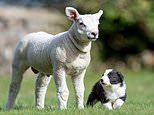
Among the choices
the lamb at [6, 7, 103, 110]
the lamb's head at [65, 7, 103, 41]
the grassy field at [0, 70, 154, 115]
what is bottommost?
the grassy field at [0, 70, 154, 115]

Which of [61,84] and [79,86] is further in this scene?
[79,86]

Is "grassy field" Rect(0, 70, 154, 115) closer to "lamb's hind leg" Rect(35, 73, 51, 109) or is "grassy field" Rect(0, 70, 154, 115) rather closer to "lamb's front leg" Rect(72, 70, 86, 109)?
"lamb's hind leg" Rect(35, 73, 51, 109)

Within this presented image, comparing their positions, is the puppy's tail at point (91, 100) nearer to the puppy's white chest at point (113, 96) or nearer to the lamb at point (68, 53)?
the lamb at point (68, 53)

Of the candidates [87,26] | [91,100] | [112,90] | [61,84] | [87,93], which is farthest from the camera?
[87,93]

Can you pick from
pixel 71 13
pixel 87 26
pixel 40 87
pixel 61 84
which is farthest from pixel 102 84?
pixel 40 87

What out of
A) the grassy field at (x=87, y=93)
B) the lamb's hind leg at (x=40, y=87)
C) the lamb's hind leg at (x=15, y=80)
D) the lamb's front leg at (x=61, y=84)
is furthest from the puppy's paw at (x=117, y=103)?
the lamb's hind leg at (x=15, y=80)

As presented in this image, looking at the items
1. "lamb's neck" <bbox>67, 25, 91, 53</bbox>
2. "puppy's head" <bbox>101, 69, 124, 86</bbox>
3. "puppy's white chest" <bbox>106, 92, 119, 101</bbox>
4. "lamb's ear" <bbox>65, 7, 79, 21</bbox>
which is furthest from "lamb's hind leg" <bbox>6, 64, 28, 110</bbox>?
"puppy's white chest" <bbox>106, 92, 119, 101</bbox>

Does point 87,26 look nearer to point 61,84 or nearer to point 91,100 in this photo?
point 61,84

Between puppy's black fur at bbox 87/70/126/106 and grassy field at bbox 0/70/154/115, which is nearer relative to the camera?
grassy field at bbox 0/70/154/115

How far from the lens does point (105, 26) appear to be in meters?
24.1

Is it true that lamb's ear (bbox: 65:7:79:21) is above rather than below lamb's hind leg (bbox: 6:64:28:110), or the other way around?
above

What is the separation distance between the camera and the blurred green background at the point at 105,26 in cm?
2269

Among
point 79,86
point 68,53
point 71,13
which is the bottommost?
point 79,86

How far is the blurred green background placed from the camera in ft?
74.4
